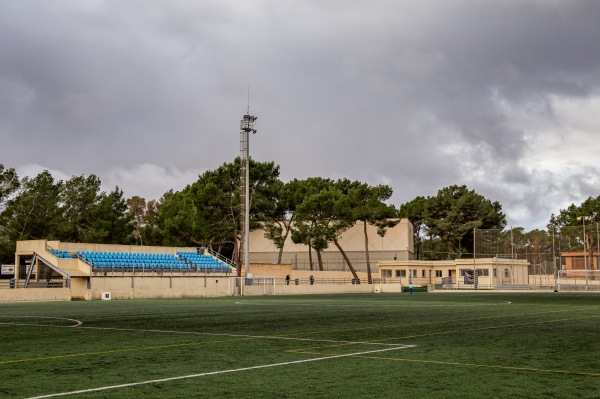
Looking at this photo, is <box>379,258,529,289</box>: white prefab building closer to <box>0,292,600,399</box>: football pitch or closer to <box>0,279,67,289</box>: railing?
<box>0,279,67,289</box>: railing

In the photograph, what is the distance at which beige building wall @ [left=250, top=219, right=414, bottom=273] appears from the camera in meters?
104

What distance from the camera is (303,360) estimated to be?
1095 cm

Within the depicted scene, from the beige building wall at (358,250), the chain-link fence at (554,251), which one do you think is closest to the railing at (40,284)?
the chain-link fence at (554,251)

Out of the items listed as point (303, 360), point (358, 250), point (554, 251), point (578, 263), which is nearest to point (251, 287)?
point (554, 251)

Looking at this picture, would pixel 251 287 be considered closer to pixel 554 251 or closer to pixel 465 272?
pixel 554 251

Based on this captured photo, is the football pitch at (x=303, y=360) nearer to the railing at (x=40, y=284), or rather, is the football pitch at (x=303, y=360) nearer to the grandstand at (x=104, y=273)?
the grandstand at (x=104, y=273)

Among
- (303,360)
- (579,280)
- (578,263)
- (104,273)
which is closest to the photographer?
(303,360)

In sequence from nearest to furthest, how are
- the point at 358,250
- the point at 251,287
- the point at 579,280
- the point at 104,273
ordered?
1. the point at 104,273
2. the point at 251,287
3. the point at 579,280
4. the point at 358,250

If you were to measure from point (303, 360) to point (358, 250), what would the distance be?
311ft

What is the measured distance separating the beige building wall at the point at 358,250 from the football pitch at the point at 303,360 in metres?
85.3

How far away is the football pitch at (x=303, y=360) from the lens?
818 cm

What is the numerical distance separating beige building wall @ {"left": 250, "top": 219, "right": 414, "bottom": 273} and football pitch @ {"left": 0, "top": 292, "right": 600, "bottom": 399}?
8530cm

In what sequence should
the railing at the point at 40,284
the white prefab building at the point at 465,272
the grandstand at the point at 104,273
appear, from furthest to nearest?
the white prefab building at the point at 465,272
the railing at the point at 40,284
the grandstand at the point at 104,273

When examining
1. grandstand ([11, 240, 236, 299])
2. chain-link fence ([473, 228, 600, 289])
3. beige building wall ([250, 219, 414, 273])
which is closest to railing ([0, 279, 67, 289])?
grandstand ([11, 240, 236, 299])
